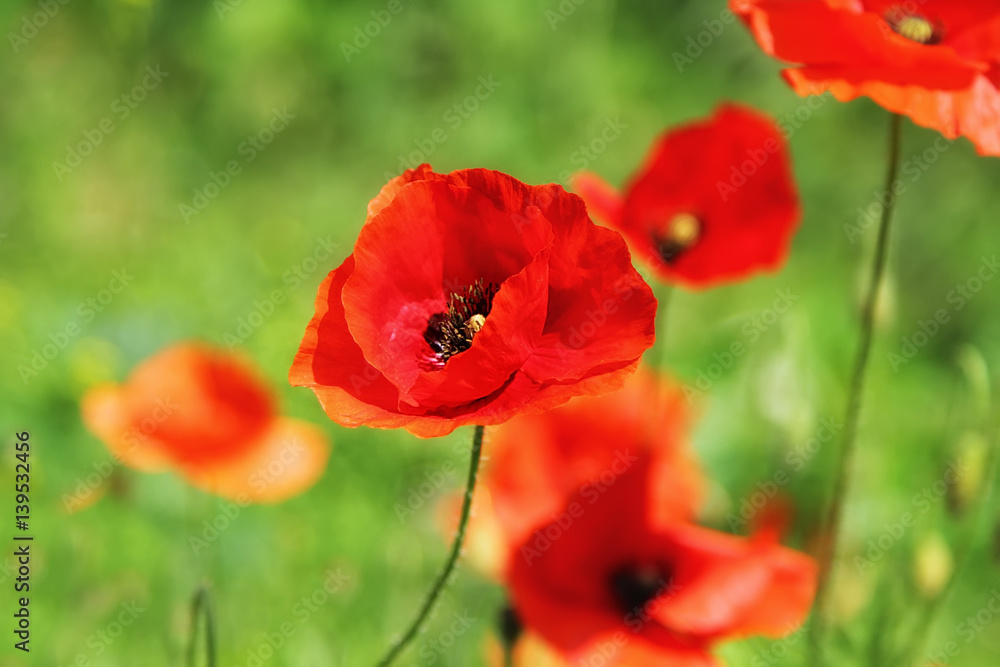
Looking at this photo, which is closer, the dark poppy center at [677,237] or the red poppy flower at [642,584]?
the red poppy flower at [642,584]

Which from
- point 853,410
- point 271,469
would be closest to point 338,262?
point 271,469

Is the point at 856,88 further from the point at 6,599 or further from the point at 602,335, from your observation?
the point at 6,599

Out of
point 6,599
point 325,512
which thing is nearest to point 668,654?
point 325,512

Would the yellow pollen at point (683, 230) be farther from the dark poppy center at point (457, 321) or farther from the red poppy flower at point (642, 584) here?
the dark poppy center at point (457, 321)

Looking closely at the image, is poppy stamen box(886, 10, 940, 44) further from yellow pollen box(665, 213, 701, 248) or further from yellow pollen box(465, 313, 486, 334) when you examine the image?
yellow pollen box(465, 313, 486, 334)

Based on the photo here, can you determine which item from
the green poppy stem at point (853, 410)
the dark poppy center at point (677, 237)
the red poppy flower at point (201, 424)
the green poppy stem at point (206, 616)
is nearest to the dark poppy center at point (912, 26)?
the green poppy stem at point (853, 410)

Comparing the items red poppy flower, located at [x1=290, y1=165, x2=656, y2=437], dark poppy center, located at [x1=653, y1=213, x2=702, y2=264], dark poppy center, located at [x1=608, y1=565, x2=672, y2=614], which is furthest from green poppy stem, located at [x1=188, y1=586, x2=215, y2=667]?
dark poppy center, located at [x1=653, y1=213, x2=702, y2=264]

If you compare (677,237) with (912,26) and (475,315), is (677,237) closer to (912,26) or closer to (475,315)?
(912,26)
